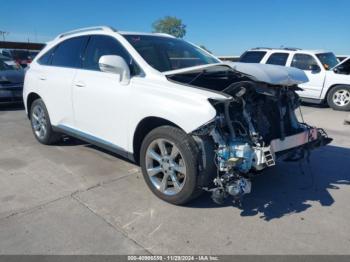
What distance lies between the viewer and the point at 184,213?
11.6 ft

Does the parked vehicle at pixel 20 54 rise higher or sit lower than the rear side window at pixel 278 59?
lower

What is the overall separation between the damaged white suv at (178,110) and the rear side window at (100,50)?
0.01m

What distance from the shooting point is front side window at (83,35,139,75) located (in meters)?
4.14

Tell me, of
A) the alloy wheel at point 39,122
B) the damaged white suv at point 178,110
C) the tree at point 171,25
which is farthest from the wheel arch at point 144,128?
the tree at point 171,25

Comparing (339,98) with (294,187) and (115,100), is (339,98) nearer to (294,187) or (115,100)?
(294,187)

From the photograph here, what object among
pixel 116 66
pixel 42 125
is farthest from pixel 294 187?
pixel 42 125

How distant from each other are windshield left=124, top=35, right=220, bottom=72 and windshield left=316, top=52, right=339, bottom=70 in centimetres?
699

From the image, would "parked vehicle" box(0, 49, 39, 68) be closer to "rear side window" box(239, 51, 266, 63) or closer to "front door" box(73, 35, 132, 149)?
"rear side window" box(239, 51, 266, 63)

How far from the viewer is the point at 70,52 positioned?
516 cm

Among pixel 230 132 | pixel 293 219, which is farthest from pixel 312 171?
pixel 230 132

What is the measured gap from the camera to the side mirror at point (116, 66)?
3820 millimetres

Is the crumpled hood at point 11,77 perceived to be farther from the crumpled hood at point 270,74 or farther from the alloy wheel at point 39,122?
the crumpled hood at point 270,74

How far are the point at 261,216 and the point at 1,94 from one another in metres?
8.30

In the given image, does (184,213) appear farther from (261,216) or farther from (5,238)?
(5,238)
